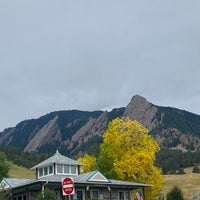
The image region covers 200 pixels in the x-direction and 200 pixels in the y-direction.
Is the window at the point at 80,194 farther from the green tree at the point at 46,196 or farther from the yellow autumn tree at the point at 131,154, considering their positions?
the yellow autumn tree at the point at 131,154

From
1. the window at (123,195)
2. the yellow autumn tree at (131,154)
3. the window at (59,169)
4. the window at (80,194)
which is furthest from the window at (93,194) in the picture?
the yellow autumn tree at (131,154)

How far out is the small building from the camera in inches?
2184

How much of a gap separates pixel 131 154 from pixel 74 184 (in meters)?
17.1

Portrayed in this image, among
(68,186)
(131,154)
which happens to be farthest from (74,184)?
(68,186)

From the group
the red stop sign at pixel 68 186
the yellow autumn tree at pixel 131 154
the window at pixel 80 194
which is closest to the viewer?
the red stop sign at pixel 68 186

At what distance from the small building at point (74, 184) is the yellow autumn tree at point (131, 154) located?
510 cm

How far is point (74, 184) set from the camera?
54594mm

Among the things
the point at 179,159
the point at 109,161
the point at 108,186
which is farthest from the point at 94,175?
the point at 179,159

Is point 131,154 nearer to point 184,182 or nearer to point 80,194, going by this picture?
point 80,194

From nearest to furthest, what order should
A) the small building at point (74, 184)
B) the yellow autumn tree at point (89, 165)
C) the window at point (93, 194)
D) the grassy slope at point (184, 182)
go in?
the small building at point (74, 184)
the window at point (93, 194)
the yellow autumn tree at point (89, 165)
the grassy slope at point (184, 182)

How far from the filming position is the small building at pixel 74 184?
55.5m

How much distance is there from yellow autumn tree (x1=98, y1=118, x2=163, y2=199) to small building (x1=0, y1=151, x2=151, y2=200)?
5097 millimetres

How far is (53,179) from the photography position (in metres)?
55.0

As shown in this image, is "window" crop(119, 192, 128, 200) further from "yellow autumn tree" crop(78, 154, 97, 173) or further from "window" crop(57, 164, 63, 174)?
"yellow autumn tree" crop(78, 154, 97, 173)
